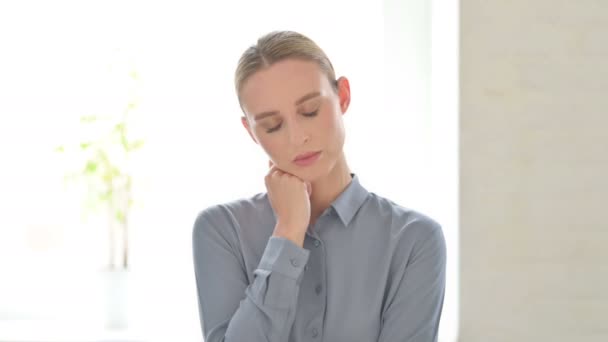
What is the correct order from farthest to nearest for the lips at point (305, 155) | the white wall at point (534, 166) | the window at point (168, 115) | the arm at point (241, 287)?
the window at point (168, 115)
the white wall at point (534, 166)
the lips at point (305, 155)
the arm at point (241, 287)

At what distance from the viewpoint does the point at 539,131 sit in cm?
225

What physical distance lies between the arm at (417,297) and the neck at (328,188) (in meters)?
0.22

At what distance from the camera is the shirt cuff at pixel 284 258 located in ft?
5.74

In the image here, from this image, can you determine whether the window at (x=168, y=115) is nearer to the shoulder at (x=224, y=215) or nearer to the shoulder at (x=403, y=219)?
the shoulder at (x=403, y=219)

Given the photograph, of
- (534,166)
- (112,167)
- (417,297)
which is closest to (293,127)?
(417,297)

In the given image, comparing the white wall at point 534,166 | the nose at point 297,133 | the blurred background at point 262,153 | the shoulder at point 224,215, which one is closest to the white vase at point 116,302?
the blurred background at point 262,153

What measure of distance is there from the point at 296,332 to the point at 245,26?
4.90 feet

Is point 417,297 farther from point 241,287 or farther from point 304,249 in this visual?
point 241,287

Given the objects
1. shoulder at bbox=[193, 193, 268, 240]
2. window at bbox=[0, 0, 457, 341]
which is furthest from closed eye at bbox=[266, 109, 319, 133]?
window at bbox=[0, 0, 457, 341]

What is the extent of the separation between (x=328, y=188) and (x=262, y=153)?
103 cm

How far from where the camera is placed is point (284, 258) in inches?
69.3

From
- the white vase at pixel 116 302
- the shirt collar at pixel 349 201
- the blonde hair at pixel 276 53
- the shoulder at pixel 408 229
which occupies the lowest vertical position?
the white vase at pixel 116 302

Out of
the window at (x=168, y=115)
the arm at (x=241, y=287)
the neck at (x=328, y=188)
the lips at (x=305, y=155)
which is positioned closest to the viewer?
the arm at (x=241, y=287)

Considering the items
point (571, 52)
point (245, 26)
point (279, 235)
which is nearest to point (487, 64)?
point (571, 52)
